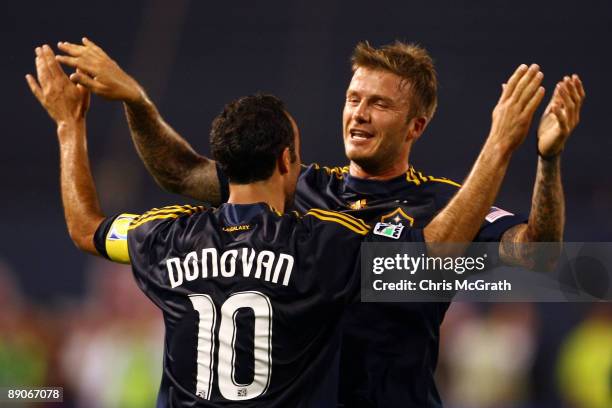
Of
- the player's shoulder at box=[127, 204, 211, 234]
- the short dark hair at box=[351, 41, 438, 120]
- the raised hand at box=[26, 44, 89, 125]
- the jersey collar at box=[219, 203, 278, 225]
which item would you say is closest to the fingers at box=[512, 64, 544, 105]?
the jersey collar at box=[219, 203, 278, 225]

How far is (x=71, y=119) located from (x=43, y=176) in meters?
7.82

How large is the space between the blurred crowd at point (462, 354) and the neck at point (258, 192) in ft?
14.1

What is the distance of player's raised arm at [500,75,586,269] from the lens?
146 inches

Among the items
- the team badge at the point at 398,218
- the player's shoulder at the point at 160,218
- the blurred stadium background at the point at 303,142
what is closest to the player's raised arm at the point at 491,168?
the team badge at the point at 398,218

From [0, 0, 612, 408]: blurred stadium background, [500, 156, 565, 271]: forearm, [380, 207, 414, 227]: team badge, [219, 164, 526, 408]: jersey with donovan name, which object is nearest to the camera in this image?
[500, 156, 565, 271]: forearm

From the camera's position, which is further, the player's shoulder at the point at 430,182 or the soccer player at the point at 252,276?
the player's shoulder at the point at 430,182

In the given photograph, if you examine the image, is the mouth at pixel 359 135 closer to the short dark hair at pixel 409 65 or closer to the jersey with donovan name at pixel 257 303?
the short dark hair at pixel 409 65

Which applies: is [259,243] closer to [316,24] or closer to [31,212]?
[31,212]

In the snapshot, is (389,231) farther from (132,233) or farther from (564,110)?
(132,233)

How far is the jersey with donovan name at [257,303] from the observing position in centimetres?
351

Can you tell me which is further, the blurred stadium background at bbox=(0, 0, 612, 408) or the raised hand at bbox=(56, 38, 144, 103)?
the blurred stadium background at bbox=(0, 0, 612, 408)

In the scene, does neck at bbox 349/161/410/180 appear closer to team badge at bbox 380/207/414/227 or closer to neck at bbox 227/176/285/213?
team badge at bbox 380/207/414/227

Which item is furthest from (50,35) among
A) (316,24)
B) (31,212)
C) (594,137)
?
(594,137)

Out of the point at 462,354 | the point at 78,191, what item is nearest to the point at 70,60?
the point at 78,191
